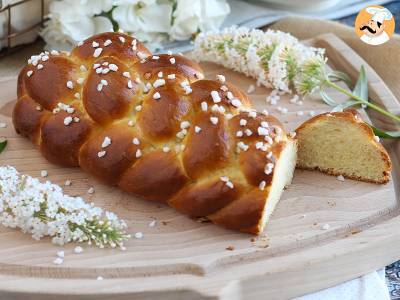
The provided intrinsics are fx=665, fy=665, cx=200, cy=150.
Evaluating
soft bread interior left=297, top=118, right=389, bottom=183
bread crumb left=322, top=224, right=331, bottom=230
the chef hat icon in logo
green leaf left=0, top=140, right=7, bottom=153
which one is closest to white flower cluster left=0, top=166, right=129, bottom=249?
green leaf left=0, top=140, right=7, bottom=153

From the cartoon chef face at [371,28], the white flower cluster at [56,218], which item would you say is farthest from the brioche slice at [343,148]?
the cartoon chef face at [371,28]

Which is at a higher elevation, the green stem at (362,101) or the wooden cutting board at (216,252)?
the green stem at (362,101)

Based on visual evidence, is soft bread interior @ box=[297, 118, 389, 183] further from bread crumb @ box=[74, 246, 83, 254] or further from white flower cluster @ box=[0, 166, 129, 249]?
bread crumb @ box=[74, 246, 83, 254]

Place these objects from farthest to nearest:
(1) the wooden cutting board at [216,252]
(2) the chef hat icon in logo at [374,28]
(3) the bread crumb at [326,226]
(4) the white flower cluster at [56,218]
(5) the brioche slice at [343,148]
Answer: (2) the chef hat icon in logo at [374,28], (5) the brioche slice at [343,148], (3) the bread crumb at [326,226], (4) the white flower cluster at [56,218], (1) the wooden cutting board at [216,252]

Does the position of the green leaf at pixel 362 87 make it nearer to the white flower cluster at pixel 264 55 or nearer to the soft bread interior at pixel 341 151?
the white flower cluster at pixel 264 55

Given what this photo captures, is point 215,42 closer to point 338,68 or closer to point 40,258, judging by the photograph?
point 338,68

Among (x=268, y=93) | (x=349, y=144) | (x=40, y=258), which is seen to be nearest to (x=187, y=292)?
(x=40, y=258)
